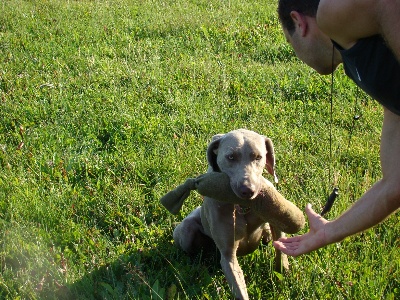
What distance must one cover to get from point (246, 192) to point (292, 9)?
1.08 m

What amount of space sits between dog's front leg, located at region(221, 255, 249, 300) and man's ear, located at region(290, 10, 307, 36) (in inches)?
61.1

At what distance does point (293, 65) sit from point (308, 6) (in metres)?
4.68

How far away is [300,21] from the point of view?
10.5ft

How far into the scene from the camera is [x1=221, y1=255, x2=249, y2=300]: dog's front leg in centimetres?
381

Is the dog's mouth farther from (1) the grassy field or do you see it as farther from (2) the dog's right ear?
(1) the grassy field

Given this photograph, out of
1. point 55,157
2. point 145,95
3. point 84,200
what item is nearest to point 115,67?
point 145,95

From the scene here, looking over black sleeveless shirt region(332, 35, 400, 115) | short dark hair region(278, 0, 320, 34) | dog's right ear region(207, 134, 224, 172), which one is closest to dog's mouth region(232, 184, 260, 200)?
dog's right ear region(207, 134, 224, 172)

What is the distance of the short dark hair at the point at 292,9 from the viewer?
312 centimetres

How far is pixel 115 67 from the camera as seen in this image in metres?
7.71

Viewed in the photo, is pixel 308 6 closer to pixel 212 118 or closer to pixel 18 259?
pixel 18 259

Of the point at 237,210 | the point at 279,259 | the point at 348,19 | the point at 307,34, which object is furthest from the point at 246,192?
the point at 348,19

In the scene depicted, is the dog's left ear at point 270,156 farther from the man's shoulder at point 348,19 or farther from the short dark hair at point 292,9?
the man's shoulder at point 348,19

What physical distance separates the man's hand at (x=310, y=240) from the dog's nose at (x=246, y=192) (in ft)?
1.15

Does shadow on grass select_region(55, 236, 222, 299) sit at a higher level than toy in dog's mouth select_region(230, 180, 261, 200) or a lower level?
lower
